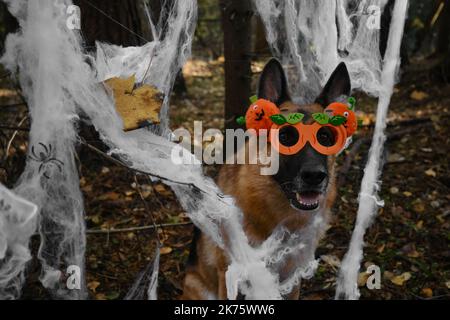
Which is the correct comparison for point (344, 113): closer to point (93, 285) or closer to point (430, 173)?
point (93, 285)

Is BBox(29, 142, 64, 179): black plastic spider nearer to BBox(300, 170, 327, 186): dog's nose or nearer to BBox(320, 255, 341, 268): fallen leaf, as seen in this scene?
BBox(300, 170, 327, 186): dog's nose

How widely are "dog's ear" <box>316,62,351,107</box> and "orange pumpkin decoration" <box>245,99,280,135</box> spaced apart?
513 mm

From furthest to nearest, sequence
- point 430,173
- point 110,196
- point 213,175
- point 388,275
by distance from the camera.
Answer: point 430,173 < point 110,196 < point 213,175 < point 388,275

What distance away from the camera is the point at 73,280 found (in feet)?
10.5

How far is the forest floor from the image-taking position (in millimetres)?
4191

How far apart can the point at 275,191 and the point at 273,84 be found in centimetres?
81

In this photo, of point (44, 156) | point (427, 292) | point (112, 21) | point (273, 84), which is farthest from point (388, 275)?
point (112, 21)

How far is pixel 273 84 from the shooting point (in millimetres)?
3215

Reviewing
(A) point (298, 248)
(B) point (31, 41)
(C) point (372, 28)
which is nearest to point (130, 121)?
(B) point (31, 41)

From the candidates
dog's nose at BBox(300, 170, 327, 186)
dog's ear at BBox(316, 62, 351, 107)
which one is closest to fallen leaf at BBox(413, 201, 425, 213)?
dog's ear at BBox(316, 62, 351, 107)

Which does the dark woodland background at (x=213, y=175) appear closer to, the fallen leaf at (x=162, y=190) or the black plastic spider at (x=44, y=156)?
the fallen leaf at (x=162, y=190)

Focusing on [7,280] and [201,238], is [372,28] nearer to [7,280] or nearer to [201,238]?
[201,238]
